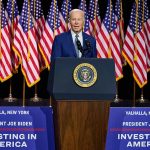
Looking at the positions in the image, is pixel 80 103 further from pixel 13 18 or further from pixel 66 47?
pixel 13 18

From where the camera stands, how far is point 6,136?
3982 mm

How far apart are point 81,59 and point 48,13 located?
16.4 ft

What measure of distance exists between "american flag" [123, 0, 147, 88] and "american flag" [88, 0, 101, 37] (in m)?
0.59

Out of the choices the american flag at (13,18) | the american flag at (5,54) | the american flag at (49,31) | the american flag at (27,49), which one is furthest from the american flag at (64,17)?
the american flag at (5,54)

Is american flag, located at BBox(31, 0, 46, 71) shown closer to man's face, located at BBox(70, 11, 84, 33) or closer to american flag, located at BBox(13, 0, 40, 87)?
american flag, located at BBox(13, 0, 40, 87)

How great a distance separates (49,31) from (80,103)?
4.56m

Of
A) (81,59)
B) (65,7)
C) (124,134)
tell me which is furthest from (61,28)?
(81,59)

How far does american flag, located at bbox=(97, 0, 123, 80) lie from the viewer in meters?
7.67

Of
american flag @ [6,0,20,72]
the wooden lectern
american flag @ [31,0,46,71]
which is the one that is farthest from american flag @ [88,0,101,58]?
the wooden lectern

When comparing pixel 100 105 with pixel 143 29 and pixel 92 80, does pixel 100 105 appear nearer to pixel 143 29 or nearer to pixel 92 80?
pixel 92 80

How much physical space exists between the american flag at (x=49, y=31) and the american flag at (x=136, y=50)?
131 centimetres
